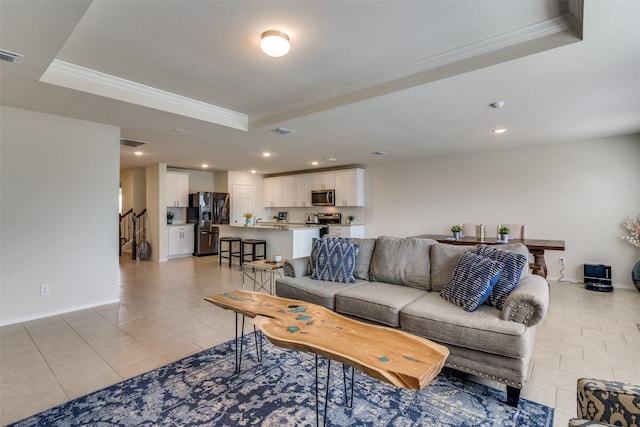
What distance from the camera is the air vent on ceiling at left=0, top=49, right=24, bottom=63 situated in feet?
7.48

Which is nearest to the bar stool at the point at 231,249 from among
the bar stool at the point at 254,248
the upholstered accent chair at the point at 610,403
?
the bar stool at the point at 254,248

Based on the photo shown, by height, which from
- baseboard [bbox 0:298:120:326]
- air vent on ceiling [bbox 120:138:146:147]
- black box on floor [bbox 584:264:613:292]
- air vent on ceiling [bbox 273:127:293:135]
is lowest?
baseboard [bbox 0:298:120:326]

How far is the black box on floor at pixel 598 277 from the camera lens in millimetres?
4786

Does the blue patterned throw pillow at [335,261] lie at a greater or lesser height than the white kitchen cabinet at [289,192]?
lesser

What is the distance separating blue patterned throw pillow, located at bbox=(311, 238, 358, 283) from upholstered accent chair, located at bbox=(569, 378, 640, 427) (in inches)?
87.4

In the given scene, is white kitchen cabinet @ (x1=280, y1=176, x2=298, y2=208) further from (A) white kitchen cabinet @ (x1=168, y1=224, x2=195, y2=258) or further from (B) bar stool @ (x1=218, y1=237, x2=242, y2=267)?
(A) white kitchen cabinet @ (x1=168, y1=224, x2=195, y2=258)

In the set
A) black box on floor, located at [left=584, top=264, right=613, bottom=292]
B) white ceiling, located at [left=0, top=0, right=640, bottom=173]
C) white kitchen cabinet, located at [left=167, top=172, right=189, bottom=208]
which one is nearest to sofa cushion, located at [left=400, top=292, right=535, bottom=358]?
white ceiling, located at [left=0, top=0, right=640, bottom=173]

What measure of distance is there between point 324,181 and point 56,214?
18.5ft

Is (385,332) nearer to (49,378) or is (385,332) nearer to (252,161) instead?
(49,378)

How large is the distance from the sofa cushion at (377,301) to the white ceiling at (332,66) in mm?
1920

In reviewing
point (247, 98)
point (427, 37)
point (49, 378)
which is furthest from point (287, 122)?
point (49, 378)

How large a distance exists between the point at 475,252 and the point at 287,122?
2.66 metres

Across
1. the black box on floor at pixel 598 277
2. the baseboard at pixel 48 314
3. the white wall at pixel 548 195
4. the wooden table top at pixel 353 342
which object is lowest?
the baseboard at pixel 48 314

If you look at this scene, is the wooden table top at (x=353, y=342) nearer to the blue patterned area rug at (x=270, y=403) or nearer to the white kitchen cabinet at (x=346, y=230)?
the blue patterned area rug at (x=270, y=403)
